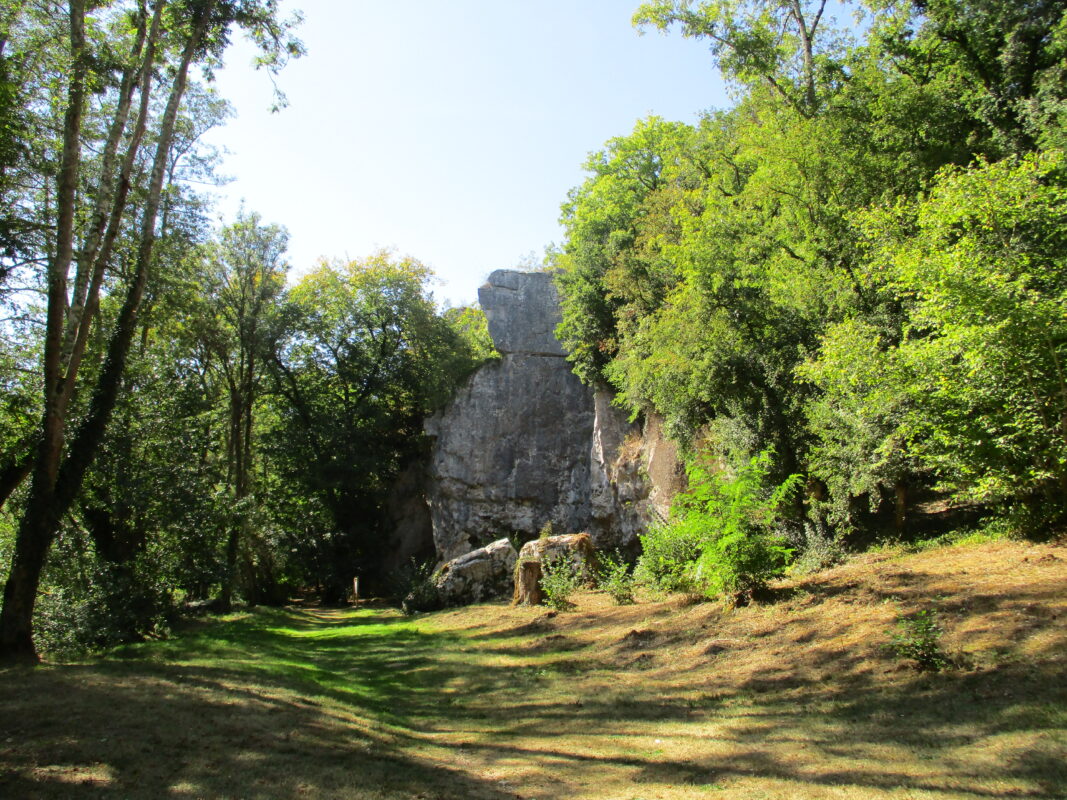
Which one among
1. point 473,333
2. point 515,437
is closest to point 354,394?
point 473,333

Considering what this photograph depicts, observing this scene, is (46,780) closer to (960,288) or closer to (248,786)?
(248,786)

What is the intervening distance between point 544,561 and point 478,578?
3049 mm

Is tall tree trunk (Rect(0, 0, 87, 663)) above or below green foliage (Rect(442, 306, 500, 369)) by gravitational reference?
below

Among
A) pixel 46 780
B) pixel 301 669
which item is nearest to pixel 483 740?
pixel 46 780

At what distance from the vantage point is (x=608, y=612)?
1198cm

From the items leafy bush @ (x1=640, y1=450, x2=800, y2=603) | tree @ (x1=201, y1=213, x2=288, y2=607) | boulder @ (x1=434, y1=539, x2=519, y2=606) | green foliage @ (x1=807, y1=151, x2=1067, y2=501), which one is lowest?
boulder @ (x1=434, y1=539, x2=519, y2=606)

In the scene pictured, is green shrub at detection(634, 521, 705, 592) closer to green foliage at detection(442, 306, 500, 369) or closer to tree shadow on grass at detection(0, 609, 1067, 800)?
tree shadow on grass at detection(0, 609, 1067, 800)

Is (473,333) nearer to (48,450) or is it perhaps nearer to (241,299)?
(241,299)

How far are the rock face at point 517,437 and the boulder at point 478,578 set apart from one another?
634cm

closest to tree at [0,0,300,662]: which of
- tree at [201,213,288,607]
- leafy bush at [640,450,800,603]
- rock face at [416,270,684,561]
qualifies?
tree at [201,213,288,607]

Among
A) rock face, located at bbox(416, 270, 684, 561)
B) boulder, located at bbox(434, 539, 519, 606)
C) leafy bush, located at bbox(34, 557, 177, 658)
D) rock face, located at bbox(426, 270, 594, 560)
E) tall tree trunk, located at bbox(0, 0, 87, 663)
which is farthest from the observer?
rock face, located at bbox(426, 270, 594, 560)

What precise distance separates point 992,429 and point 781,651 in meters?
4.13

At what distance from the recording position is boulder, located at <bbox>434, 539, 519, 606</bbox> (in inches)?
688

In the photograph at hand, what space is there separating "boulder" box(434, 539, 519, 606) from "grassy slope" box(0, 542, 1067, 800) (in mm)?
6923
